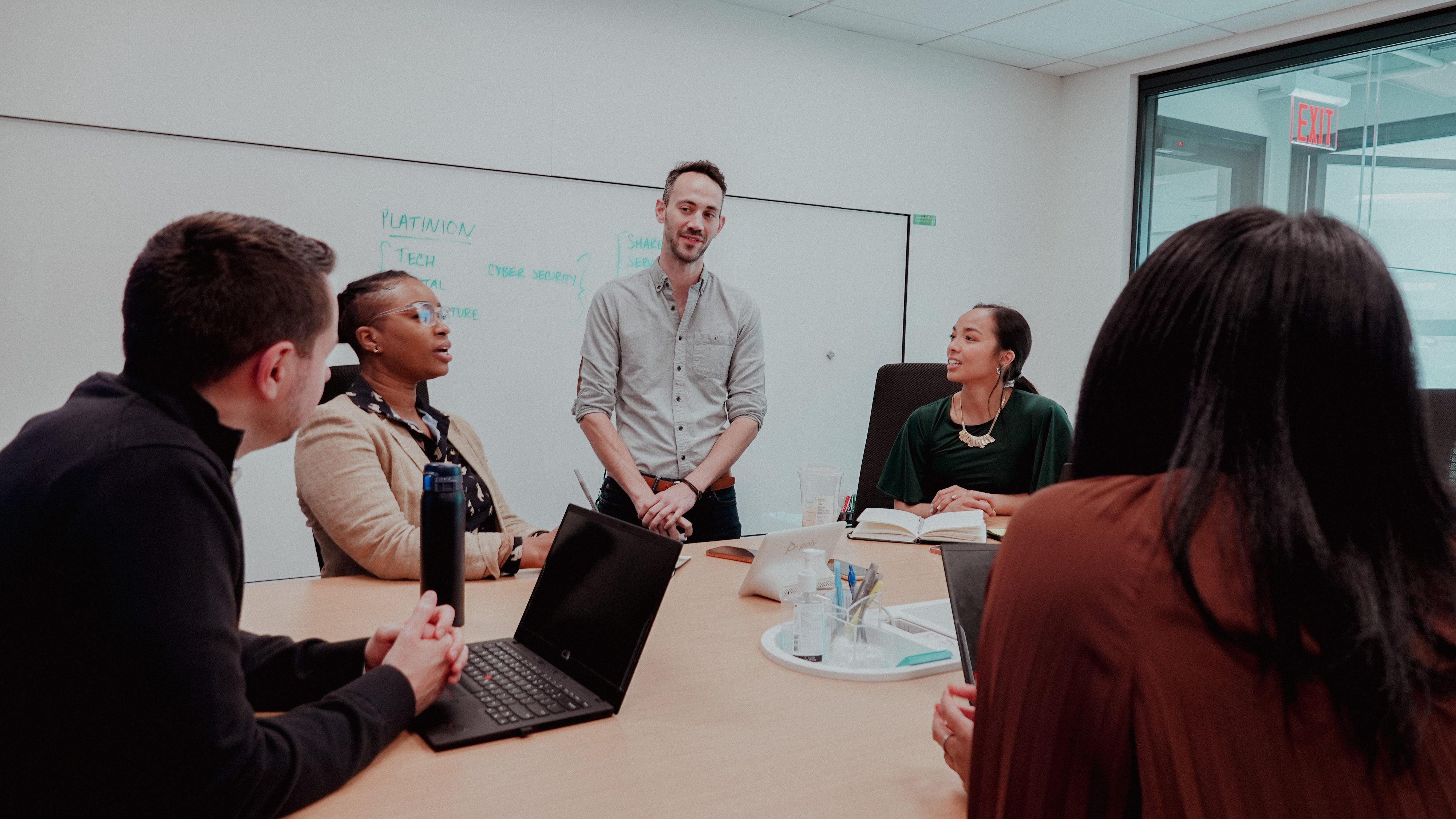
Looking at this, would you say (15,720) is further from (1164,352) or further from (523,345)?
(523,345)

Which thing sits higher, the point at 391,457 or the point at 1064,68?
the point at 1064,68

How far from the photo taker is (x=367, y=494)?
1737 millimetres

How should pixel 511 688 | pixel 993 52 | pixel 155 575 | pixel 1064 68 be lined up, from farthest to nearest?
pixel 1064 68 → pixel 993 52 → pixel 511 688 → pixel 155 575

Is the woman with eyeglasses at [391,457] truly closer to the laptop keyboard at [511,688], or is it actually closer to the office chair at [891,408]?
the laptop keyboard at [511,688]

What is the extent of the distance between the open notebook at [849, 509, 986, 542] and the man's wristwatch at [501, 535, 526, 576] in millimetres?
879

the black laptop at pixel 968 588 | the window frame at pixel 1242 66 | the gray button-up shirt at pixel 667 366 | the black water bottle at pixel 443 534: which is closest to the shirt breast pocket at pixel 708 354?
the gray button-up shirt at pixel 667 366

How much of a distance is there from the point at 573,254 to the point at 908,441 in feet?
4.66

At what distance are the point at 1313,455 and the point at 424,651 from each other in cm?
98

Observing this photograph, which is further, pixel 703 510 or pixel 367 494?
pixel 703 510

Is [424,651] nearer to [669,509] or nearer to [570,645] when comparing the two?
[570,645]

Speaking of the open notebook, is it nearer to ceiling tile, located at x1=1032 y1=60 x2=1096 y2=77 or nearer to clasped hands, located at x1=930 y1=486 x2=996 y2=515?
clasped hands, located at x1=930 y1=486 x2=996 y2=515

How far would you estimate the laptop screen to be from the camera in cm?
121

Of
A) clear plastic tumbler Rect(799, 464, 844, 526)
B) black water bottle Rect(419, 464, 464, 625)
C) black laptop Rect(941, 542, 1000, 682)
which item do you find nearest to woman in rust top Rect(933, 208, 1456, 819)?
black laptop Rect(941, 542, 1000, 682)

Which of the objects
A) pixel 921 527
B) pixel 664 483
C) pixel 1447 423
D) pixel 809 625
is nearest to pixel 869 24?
pixel 664 483
